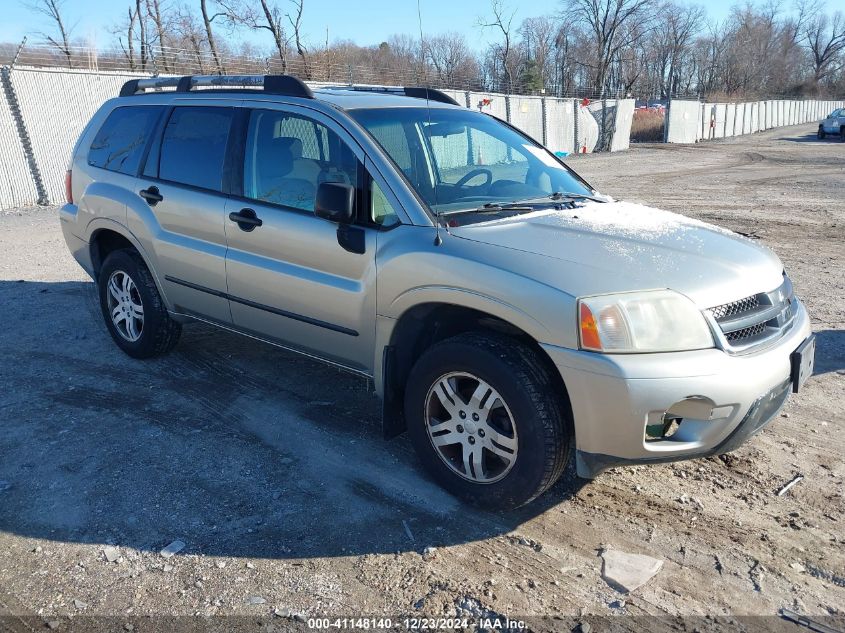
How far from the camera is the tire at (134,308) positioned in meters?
5.23

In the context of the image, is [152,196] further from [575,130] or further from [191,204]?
[575,130]

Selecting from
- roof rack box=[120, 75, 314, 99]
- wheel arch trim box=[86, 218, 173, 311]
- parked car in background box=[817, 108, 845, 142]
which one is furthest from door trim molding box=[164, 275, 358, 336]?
parked car in background box=[817, 108, 845, 142]

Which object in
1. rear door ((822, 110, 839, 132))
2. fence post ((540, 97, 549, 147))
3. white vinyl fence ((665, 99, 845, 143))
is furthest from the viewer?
rear door ((822, 110, 839, 132))

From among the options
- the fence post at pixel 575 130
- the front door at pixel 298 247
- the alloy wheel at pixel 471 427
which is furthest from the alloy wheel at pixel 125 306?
the fence post at pixel 575 130

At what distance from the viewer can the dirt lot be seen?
9.46ft

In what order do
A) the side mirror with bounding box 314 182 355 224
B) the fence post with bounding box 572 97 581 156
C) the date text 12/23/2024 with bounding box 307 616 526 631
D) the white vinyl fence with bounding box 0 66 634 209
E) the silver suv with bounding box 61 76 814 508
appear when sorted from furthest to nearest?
the fence post with bounding box 572 97 581 156 < the white vinyl fence with bounding box 0 66 634 209 < the side mirror with bounding box 314 182 355 224 < the silver suv with bounding box 61 76 814 508 < the date text 12/23/2024 with bounding box 307 616 526 631

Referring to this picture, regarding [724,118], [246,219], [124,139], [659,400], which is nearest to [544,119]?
[724,118]

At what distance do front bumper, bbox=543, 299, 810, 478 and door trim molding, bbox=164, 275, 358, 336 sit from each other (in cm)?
135

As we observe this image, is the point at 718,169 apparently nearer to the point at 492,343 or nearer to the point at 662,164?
the point at 662,164

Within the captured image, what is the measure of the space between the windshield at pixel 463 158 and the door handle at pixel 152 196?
1.69 meters

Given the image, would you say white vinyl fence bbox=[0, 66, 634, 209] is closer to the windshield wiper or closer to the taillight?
the taillight

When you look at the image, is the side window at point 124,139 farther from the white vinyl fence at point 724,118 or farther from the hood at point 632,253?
the white vinyl fence at point 724,118

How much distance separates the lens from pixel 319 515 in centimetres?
347

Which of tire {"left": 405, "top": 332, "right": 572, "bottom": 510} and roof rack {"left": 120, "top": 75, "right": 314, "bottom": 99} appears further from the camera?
roof rack {"left": 120, "top": 75, "right": 314, "bottom": 99}
